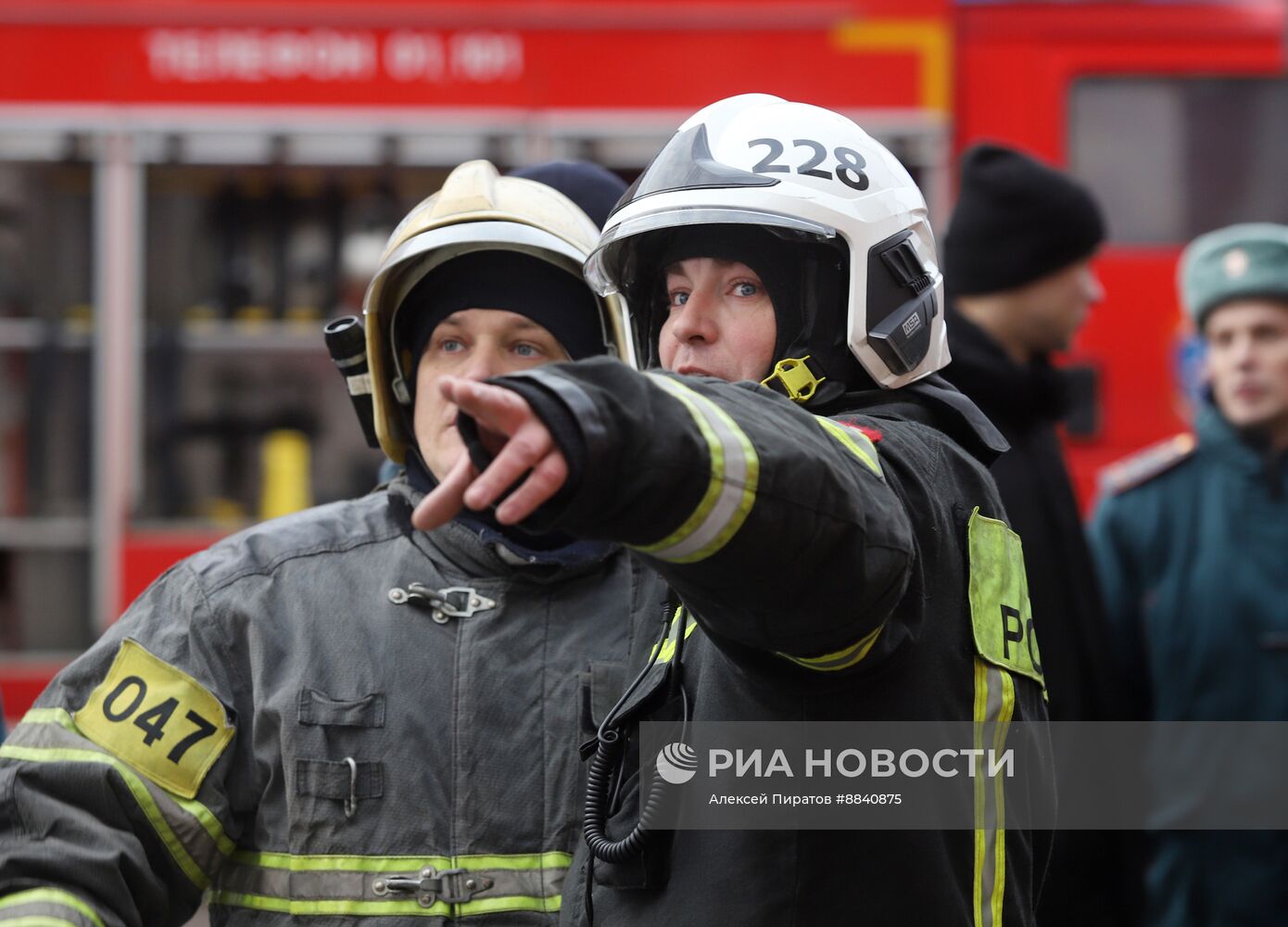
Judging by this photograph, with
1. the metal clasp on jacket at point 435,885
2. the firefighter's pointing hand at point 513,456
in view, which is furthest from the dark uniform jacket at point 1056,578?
the firefighter's pointing hand at point 513,456

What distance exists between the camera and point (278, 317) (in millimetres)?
5730

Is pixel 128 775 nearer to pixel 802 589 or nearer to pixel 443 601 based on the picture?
pixel 443 601

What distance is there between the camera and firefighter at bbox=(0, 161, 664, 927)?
195cm

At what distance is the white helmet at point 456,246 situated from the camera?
222cm

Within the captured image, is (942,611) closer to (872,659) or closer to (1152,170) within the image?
(872,659)

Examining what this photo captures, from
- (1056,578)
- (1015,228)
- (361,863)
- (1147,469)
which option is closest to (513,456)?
(361,863)

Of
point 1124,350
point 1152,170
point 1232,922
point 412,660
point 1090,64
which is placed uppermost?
point 1090,64

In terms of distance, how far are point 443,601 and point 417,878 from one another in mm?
356

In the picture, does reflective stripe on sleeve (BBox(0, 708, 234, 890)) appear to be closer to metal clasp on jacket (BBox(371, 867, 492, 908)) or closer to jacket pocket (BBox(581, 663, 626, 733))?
metal clasp on jacket (BBox(371, 867, 492, 908))

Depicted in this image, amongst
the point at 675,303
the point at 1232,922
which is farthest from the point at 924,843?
the point at 1232,922

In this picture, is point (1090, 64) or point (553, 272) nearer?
A: point (553, 272)

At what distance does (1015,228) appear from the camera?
355 centimetres

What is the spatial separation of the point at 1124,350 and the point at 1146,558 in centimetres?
218

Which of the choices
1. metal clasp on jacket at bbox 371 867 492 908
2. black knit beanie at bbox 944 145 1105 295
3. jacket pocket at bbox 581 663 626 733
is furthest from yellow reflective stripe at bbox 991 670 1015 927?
black knit beanie at bbox 944 145 1105 295
